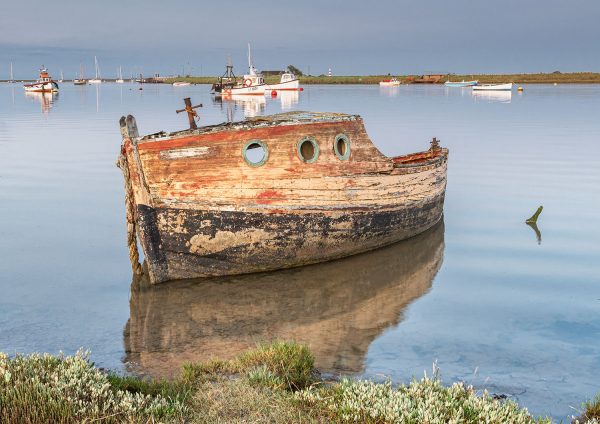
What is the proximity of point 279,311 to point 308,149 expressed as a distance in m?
3.48

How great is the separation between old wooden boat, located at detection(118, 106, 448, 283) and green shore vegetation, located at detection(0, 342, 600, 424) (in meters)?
4.41

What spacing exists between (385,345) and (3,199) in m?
12.9

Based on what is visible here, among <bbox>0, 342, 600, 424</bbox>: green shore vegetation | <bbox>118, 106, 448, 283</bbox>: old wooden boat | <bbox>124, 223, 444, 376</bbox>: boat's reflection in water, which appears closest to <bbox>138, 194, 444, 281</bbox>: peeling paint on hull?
<bbox>118, 106, 448, 283</bbox>: old wooden boat

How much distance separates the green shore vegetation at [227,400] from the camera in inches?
208

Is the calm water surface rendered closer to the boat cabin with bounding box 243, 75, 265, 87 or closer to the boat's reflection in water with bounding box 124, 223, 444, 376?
the boat's reflection in water with bounding box 124, 223, 444, 376

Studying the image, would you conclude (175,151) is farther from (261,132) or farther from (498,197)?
(498,197)

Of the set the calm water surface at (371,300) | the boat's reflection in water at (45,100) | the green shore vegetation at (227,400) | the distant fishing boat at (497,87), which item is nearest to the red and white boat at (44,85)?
the boat's reflection in water at (45,100)

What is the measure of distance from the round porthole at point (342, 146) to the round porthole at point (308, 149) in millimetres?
Answer: 449

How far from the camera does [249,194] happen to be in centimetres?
1100

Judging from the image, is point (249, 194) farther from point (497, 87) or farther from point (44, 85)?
point (44, 85)

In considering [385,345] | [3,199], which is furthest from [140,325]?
[3,199]

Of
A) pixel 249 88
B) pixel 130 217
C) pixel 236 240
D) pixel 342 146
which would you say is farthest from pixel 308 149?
pixel 249 88

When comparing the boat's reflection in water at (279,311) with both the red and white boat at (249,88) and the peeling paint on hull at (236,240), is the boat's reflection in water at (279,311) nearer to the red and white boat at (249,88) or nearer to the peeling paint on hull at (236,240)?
the peeling paint on hull at (236,240)

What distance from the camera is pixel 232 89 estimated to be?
8981 cm
